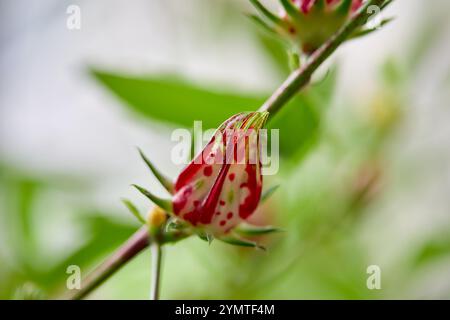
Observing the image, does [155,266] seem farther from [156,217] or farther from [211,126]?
[211,126]

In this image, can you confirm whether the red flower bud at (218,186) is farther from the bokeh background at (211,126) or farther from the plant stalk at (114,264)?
the bokeh background at (211,126)

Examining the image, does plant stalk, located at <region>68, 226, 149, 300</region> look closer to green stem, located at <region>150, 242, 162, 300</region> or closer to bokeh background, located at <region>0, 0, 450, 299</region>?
green stem, located at <region>150, 242, 162, 300</region>

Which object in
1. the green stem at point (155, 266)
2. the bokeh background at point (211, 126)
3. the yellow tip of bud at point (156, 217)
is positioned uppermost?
the bokeh background at point (211, 126)

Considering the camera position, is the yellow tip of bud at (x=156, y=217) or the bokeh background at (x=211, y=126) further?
the bokeh background at (x=211, y=126)

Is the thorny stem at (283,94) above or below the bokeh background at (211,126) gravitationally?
below

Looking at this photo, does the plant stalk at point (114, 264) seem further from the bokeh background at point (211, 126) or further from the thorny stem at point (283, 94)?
the bokeh background at point (211, 126)

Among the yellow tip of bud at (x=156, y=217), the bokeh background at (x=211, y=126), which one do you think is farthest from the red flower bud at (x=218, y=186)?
the bokeh background at (x=211, y=126)

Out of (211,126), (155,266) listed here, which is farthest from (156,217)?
(211,126)

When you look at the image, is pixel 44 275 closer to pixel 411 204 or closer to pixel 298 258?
pixel 298 258
